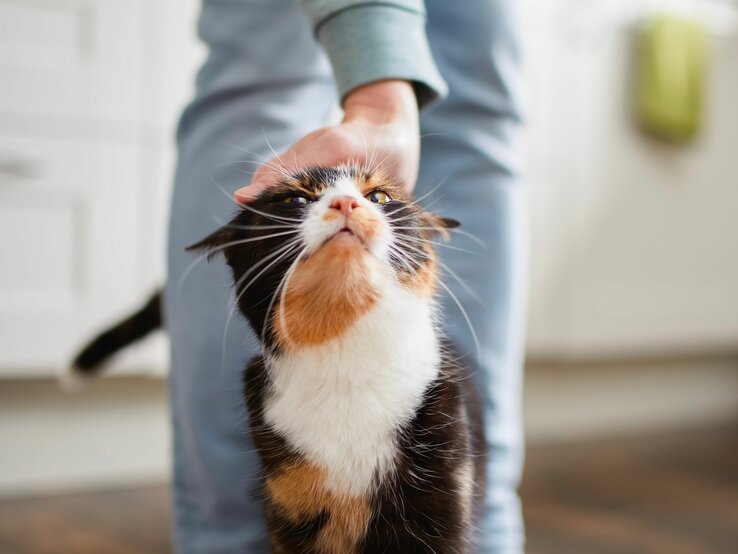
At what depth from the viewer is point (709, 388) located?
2395 mm

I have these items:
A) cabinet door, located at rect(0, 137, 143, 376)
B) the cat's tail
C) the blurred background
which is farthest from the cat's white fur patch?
cabinet door, located at rect(0, 137, 143, 376)

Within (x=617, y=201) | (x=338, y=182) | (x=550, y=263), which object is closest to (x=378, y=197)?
(x=338, y=182)

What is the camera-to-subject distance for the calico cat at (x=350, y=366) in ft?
1.06

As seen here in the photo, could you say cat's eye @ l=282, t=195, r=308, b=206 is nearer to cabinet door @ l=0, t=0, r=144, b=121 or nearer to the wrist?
the wrist

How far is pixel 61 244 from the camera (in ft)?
4.64

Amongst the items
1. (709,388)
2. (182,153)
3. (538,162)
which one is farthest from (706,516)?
(182,153)

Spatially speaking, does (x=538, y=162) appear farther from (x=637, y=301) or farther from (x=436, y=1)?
(x=436, y=1)

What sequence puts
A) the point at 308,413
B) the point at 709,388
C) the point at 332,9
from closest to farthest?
the point at 308,413 < the point at 332,9 < the point at 709,388

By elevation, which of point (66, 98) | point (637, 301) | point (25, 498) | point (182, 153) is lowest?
point (25, 498)

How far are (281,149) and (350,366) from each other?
23 centimetres

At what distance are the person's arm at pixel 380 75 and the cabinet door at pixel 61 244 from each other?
3.46 feet

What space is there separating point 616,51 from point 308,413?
6.13 ft

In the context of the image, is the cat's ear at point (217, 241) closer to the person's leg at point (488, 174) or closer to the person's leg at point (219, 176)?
the person's leg at point (219, 176)

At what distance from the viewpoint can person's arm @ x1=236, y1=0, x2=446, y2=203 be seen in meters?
0.40
